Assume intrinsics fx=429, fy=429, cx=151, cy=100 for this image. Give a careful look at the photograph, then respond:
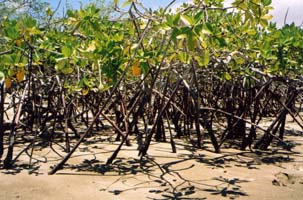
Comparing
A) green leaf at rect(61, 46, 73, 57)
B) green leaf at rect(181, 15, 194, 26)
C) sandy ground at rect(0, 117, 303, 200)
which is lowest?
sandy ground at rect(0, 117, 303, 200)

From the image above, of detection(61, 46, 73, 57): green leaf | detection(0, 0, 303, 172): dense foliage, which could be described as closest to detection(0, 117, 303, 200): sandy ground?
detection(0, 0, 303, 172): dense foliage

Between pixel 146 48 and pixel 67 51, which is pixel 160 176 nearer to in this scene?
pixel 146 48

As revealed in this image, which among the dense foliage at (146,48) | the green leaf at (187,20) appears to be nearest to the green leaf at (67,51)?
the dense foliage at (146,48)

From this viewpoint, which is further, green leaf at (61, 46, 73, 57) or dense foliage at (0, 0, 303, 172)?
green leaf at (61, 46, 73, 57)

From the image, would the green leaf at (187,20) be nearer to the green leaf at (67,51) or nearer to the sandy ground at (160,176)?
the green leaf at (67,51)

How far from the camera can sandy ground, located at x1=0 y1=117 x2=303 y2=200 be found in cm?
271

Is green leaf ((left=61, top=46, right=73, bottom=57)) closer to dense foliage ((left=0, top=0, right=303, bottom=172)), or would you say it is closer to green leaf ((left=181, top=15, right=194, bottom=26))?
dense foliage ((left=0, top=0, right=303, bottom=172))

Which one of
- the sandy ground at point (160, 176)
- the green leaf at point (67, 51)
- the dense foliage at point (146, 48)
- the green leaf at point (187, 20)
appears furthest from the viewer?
the sandy ground at point (160, 176)

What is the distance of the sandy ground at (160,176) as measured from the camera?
2.71m

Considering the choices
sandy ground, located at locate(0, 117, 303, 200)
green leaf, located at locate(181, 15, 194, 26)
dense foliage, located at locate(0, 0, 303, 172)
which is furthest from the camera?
sandy ground, located at locate(0, 117, 303, 200)

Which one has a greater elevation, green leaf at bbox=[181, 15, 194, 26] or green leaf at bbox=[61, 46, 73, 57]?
green leaf at bbox=[181, 15, 194, 26]

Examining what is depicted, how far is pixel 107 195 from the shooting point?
2654mm

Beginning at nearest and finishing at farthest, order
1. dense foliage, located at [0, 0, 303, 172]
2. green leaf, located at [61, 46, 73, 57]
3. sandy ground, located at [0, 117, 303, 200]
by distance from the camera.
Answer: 1. dense foliage, located at [0, 0, 303, 172]
2. green leaf, located at [61, 46, 73, 57]
3. sandy ground, located at [0, 117, 303, 200]

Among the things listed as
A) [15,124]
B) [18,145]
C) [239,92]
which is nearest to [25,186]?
[15,124]
